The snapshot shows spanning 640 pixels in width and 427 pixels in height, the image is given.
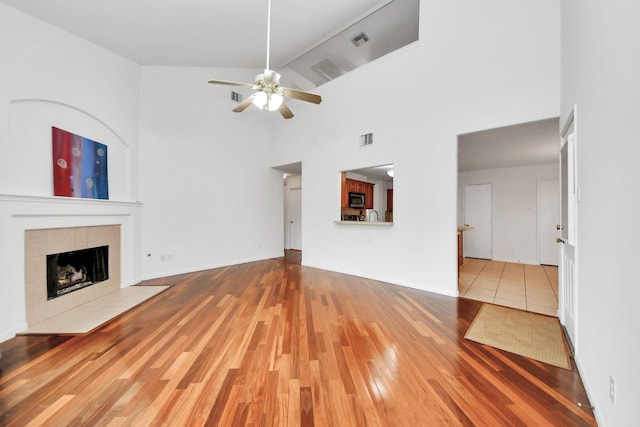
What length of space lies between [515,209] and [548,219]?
2.16 feet

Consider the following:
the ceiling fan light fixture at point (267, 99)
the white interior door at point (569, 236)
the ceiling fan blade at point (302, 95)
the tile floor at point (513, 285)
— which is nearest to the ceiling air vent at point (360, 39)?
the ceiling fan blade at point (302, 95)

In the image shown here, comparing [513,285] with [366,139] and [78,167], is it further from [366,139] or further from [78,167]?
[78,167]

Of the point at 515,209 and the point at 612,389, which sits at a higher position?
the point at 515,209

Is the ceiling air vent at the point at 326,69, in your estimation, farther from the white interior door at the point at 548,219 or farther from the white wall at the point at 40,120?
the white interior door at the point at 548,219

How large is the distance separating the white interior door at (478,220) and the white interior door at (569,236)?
13.6 ft

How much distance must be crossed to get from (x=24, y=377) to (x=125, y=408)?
1020 millimetres

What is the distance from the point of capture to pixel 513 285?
407cm

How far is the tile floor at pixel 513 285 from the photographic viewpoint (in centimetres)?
326

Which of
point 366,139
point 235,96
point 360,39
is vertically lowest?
point 366,139

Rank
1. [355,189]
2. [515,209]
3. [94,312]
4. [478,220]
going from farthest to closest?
[478,220], [515,209], [355,189], [94,312]

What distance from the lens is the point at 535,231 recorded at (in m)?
5.90

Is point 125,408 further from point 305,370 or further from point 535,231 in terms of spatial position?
point 535,231

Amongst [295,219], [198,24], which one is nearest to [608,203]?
[198,24]

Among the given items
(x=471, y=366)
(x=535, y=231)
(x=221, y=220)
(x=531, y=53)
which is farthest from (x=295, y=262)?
(x=535, y=231)
